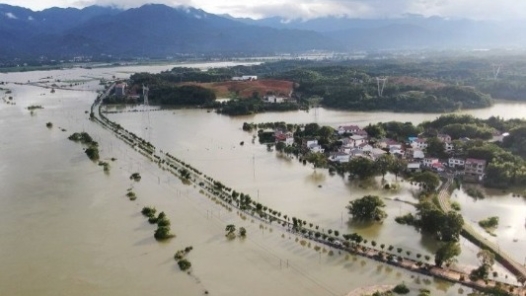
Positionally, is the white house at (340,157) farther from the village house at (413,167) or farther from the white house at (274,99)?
the white house at (274,99)

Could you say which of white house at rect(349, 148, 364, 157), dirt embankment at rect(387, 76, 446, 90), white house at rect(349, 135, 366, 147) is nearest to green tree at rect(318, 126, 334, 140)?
white house at rect(349, 135, 366, 147)

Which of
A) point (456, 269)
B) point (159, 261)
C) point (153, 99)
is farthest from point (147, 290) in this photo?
point (153, 99)

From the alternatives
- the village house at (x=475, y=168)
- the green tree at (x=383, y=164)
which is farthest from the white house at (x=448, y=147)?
the green tree at (x=383, y=164)

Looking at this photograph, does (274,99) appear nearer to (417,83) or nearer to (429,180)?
(417,83)

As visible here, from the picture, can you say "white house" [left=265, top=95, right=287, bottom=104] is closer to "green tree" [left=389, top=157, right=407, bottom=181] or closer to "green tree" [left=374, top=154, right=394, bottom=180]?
"green tree" [left=389, top=157, right=407, bottom=181]

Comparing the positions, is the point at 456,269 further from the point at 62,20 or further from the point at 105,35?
the point at 62,20

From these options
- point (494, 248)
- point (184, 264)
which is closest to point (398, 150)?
point (494, 248)
